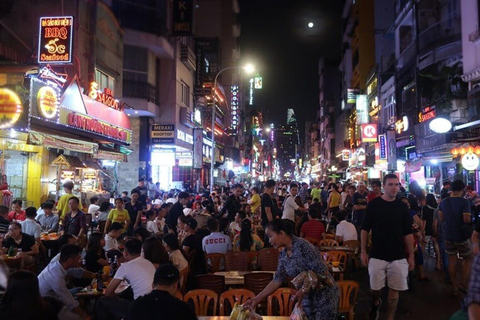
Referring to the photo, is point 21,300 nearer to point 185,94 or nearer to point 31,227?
point 31,227

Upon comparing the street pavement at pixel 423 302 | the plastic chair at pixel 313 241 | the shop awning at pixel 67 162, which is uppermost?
the shop awning at pixel 67 162

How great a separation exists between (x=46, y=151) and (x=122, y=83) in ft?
28.2

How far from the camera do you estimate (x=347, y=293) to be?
19.6 feet

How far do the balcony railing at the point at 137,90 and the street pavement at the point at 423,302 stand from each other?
18.3 m

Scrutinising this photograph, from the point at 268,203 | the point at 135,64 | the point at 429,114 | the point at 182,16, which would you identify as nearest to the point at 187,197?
the point at 268,203

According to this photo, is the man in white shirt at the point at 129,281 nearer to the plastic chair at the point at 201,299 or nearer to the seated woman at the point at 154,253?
the seated woman at the point at 154,253

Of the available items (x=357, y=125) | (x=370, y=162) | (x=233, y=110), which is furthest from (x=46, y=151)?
(x=233, y=110)

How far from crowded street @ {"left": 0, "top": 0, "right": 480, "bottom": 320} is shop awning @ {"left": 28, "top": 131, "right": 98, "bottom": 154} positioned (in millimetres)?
62

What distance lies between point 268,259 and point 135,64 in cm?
1951

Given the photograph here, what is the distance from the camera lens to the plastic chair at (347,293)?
5.90 metres

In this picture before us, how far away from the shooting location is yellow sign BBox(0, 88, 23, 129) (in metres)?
11.2

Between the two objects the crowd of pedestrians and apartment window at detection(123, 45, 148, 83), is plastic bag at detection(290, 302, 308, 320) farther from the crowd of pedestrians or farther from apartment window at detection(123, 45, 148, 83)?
apartment window at detection(123, 45, 148, 83)

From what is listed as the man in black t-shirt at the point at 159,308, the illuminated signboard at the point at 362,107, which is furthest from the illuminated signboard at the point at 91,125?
the illuminated signboard at the point at 362,107

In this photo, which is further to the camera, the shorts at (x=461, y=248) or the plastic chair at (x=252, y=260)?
the plastic chair at (x=252, y=260)
